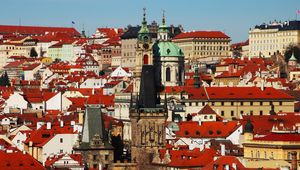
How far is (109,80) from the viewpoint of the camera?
182m

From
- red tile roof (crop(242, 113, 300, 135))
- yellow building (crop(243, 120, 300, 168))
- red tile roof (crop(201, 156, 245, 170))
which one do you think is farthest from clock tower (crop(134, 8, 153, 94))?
red tile roof (crop(201, 156, 245, 170))

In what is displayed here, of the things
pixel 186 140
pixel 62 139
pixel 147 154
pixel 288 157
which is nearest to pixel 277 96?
pixel 186 140

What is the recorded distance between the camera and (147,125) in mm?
Answer: 81688

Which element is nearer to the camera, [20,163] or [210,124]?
[20,163]

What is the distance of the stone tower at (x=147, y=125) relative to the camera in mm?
81000

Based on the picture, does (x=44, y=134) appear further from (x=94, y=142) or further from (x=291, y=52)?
(x=291, y=52)

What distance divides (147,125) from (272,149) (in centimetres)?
1272

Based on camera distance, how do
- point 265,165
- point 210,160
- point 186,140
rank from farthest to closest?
point 186,140
point 210,160
point 265,165

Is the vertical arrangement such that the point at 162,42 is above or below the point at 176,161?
above

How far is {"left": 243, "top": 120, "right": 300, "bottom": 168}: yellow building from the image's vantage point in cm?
6925

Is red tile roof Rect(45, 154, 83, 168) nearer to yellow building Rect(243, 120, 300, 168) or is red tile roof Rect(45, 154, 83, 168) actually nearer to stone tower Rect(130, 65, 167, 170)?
stone tower Rect(130, 65, 167, 170)

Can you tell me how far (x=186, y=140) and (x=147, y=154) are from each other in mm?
18973

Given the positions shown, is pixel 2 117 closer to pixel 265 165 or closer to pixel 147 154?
pixel 147 154

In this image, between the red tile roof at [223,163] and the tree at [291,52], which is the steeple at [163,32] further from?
the red tile roof at [223,163]
